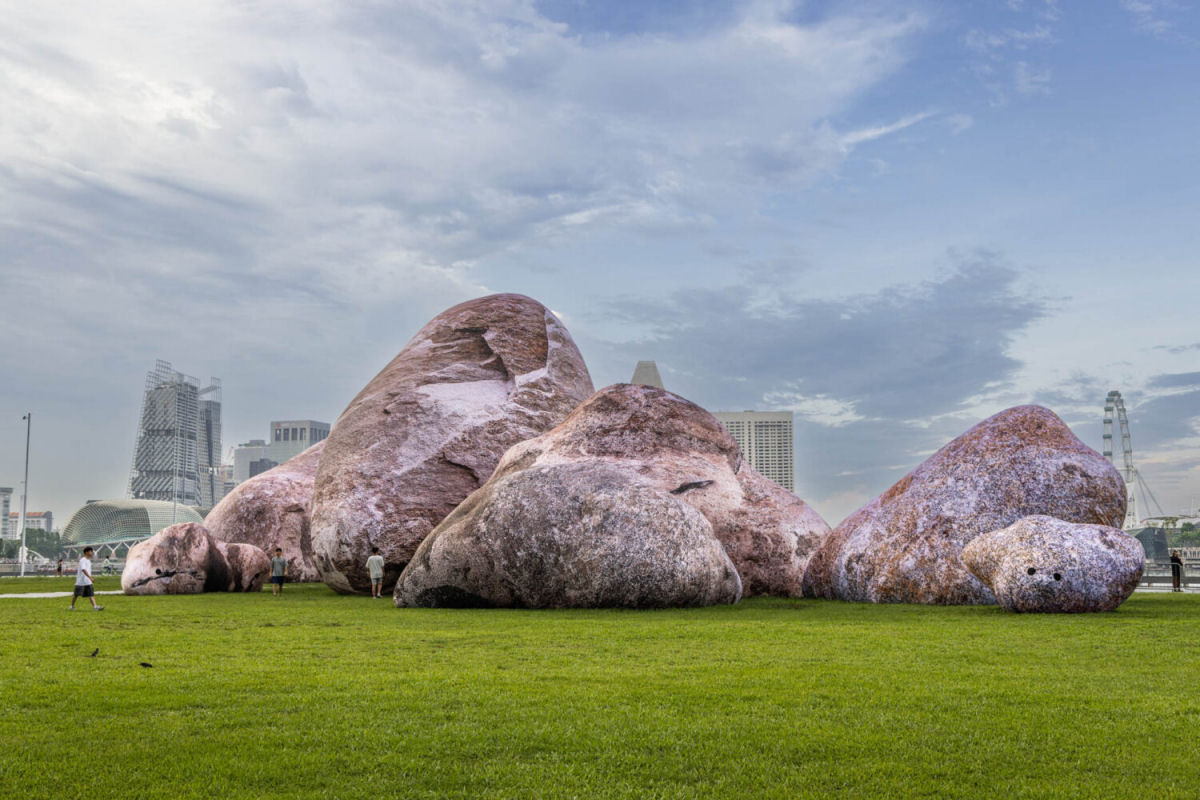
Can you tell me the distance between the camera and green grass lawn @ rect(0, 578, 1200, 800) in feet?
20.5

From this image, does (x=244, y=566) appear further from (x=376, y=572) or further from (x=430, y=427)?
(x=430, y=427)

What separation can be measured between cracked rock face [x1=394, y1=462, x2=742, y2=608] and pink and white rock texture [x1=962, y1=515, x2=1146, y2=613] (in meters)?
5.56

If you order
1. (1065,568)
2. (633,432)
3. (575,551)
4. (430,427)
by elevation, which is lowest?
(1065,568)

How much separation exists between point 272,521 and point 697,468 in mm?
20063

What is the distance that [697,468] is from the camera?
25.2 meters

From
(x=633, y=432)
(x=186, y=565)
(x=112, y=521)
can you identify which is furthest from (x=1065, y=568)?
(x=112, y=521)

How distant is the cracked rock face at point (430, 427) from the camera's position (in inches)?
1097

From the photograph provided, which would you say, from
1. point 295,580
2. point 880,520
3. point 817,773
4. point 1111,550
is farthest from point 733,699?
point 295,580

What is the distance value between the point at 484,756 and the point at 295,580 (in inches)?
1319

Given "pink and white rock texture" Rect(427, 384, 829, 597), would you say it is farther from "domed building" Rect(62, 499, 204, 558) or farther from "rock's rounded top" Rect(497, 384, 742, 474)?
"domed building" Rect(62, 499, 204, 558)

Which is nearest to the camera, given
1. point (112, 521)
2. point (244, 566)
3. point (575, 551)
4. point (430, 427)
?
point (575, 551)

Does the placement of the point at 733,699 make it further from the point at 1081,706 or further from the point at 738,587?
the point at 738,587

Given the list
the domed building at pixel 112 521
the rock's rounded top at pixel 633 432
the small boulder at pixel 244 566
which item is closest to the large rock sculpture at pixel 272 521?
the small boulder at pixel 244 566

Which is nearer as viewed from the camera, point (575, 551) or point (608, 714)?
point (608, 714)
